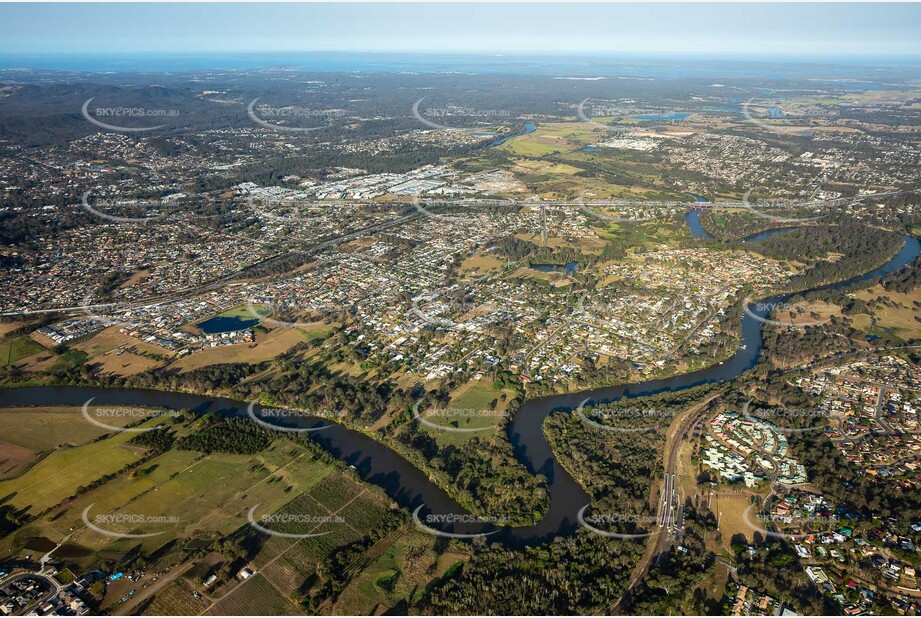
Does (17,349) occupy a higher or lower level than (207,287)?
lower

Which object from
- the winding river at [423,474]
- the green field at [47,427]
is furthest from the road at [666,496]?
the green field at [47,427]

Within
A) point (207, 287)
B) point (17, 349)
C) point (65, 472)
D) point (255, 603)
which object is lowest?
point (255, 603)

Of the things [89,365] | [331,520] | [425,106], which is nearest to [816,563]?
[331,520]

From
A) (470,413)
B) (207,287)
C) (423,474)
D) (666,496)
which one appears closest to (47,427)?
(207,287)

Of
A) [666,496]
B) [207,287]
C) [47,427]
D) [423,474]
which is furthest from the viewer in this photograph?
[207,287]

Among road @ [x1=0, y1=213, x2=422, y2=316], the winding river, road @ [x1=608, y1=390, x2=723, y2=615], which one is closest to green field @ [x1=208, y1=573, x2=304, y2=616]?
the winding river

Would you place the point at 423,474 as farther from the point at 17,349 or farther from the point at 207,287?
the point at 17,349

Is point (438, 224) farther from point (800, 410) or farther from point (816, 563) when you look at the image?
point (816, 563)

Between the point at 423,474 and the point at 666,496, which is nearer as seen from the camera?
the point at 666,496

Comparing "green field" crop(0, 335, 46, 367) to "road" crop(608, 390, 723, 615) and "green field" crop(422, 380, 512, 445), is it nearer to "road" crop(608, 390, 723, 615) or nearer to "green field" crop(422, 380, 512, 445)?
"green field" crop(422, 380, 512, 445)
